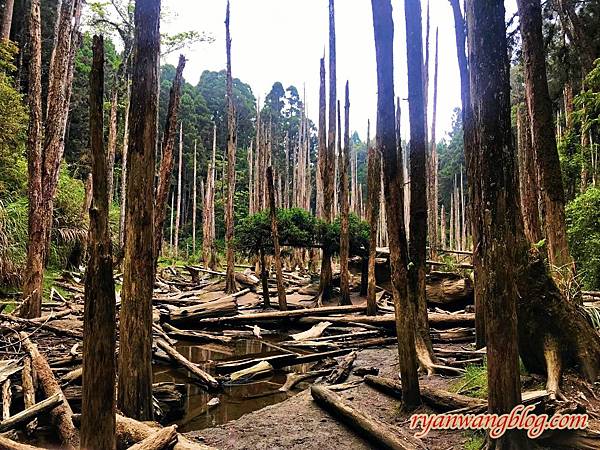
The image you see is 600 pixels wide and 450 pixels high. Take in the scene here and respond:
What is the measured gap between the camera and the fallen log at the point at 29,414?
3.82m

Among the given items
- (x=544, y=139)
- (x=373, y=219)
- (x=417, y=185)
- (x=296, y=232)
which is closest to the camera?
(x=544, y=139)

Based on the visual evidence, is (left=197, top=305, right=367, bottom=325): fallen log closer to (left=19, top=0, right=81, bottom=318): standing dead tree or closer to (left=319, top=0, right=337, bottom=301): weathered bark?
(left=319, top=0, right=337, bottom=301): weathered bark

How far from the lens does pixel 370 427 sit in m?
4.23

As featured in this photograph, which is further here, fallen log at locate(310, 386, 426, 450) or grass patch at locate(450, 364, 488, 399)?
grass patch at locate(450, 364, 488, 399)

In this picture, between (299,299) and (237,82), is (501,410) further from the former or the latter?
(237,82)

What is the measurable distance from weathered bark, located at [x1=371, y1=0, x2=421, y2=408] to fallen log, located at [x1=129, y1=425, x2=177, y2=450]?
2.48 metres

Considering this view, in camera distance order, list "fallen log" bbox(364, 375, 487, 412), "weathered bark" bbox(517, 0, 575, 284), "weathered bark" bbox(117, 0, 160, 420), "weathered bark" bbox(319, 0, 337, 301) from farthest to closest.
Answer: "weathered bark" bbox(319, 0, 337, 301), "weathered bark" bbox(517, 0, 575, 284), "weathered bark" bbox(117, 0, 160, 420), "fallen log" bbox(364, 375, 487, 412)

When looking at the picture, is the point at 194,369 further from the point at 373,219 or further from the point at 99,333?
the point at 373,219

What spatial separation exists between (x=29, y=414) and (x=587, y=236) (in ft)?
33.6

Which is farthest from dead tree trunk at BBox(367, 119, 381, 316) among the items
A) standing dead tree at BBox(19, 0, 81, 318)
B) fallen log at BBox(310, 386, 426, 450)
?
standing dead tree at BBox(19, 0, 81, 318)

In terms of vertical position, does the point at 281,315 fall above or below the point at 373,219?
below

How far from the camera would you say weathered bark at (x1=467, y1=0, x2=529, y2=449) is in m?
3.21

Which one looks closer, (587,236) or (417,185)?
(417,185)

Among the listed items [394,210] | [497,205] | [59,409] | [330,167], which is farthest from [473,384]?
[330,167]
